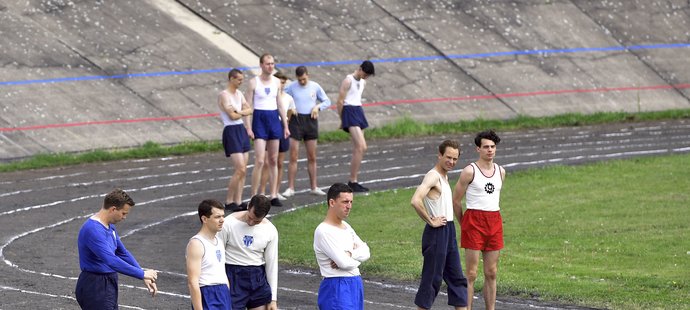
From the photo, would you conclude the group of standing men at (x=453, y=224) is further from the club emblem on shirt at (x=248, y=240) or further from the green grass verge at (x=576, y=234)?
the club emblem on shirt at (x=248, y=240)

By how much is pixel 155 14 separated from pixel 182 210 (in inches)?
517

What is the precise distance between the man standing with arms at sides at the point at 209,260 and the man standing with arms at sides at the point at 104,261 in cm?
36

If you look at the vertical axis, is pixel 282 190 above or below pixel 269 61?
below

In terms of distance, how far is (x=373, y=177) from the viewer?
23.7 m

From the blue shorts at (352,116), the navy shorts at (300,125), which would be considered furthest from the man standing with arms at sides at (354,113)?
the navy shorts at (300,125)

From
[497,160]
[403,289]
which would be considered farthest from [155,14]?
[403,289]

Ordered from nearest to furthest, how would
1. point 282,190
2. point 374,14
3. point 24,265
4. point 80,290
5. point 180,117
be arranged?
point 80,290 < point 24,265 < point 282,190 < point 180,117 < point 374,14

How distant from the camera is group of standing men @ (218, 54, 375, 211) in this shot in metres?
19.6

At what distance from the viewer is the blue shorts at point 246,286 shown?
461 inches

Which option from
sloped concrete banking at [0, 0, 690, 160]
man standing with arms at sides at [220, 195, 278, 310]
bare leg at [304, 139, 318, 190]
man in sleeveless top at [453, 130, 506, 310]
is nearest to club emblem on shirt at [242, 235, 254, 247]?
man standing with arms at sides at [220, 195, 278, 310]

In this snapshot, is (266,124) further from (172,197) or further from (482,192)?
(482,192)

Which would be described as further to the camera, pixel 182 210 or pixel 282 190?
pixel 282 190

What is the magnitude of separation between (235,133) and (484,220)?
6723mm

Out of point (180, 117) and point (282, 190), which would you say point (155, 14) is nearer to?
point (180, 117)
